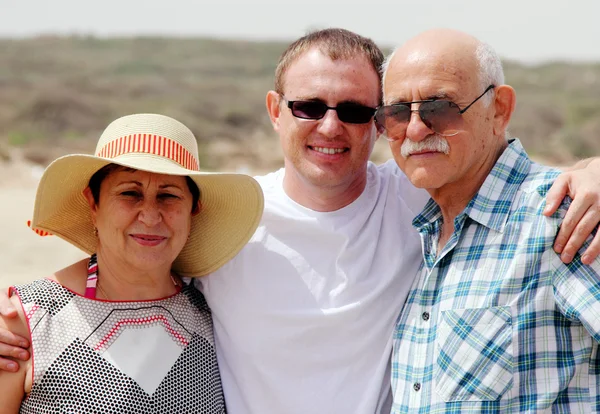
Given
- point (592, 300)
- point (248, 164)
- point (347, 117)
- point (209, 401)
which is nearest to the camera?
point (592, 300)

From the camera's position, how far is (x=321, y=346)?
3447 millimetres

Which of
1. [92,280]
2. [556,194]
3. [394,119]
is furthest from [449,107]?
[92,280]

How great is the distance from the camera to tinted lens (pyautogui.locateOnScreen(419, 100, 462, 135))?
3133mm

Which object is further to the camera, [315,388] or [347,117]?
[347,117]

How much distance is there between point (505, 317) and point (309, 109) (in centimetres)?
148

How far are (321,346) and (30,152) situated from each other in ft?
54.0

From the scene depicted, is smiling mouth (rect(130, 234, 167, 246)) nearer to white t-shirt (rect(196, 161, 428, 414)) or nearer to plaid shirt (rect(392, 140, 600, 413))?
white t-shirt (rect(196, 161, 428, 414))

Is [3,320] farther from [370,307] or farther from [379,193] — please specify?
[379,193]

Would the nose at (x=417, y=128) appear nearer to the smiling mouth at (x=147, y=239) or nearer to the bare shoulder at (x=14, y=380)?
the smiling mouth at (x=147, y=239)

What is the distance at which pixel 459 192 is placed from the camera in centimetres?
327

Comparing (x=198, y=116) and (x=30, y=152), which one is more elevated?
(x=30, y=152)

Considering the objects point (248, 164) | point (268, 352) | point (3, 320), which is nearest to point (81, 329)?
point (3, 320)

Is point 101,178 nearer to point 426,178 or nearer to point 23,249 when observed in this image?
point 426,178

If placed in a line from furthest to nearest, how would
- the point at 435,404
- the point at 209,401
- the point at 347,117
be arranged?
the point at 347,117 → the point at 209,401 → the point at 435,404
